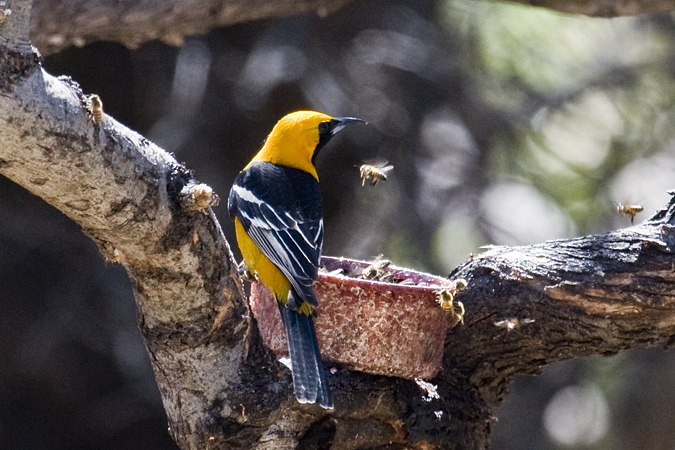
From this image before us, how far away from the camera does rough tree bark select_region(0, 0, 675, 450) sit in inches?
105

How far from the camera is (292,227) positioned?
4.08 meters

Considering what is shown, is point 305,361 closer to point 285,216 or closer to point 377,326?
point 377,326

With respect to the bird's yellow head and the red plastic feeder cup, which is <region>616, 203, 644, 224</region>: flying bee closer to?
the red plastic feeder cup

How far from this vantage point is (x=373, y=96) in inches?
319

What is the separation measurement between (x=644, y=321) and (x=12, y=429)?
214 inches

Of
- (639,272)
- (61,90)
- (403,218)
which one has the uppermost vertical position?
(403,218)

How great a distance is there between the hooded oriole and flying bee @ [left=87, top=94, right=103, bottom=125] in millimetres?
1187

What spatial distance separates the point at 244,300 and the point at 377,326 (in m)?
0.56

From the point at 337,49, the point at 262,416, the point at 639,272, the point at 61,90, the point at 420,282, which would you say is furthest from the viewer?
the point at 337,49

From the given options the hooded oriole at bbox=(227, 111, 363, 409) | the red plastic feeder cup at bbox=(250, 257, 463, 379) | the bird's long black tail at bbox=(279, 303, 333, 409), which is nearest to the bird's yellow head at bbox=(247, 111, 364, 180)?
the hooded oriole at bbox=(227, 111, 363, 409)

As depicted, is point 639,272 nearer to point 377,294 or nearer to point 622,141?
point 377,294

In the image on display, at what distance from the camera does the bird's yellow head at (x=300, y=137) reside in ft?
15.7

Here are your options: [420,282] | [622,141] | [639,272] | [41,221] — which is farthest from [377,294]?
[622,141]

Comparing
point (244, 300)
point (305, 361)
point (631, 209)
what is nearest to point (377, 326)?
point (305, 361)
